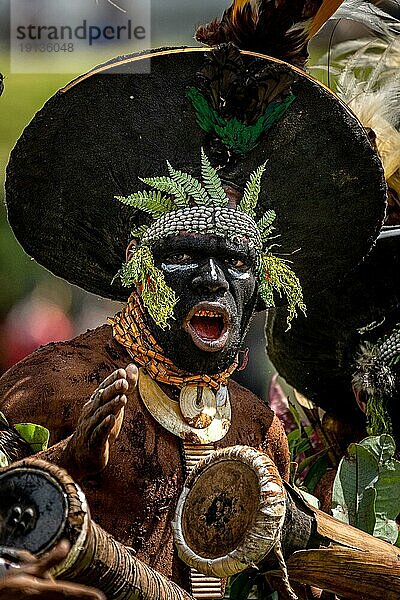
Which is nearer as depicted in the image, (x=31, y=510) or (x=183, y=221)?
(x=31, y=510)

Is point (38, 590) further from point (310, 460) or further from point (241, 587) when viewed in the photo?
point (310, 460)

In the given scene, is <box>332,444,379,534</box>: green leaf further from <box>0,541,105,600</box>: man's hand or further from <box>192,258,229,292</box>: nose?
<box>0,541,105,600</box>: man's hand

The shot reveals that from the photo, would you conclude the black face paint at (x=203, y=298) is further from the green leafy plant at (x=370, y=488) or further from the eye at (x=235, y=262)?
the green leafy plant at (x=370, y=488)

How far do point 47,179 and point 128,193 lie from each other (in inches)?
7.3

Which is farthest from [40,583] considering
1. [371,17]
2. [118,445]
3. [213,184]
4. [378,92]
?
[371,17]

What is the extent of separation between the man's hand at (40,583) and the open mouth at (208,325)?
77 centimetres

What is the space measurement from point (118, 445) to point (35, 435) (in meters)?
0.21

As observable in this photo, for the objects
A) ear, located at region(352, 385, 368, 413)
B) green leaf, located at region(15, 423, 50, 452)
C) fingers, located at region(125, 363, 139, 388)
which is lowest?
ear, located at region(352, 385, 368, 413)

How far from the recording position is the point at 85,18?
10.7 feet

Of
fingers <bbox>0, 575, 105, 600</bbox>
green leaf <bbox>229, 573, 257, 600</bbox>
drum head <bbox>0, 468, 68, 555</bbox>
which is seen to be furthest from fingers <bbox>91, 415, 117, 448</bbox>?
green leaf <bbox>229, 573, 257, 600</bbox>

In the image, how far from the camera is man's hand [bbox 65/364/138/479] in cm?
171

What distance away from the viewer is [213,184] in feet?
7.59

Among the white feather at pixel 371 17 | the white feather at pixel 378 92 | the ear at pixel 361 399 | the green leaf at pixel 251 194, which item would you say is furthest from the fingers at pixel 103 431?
the white feather at pixel 371 17

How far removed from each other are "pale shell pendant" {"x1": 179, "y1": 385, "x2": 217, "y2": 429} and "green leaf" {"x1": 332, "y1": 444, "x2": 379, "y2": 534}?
0.53 m
